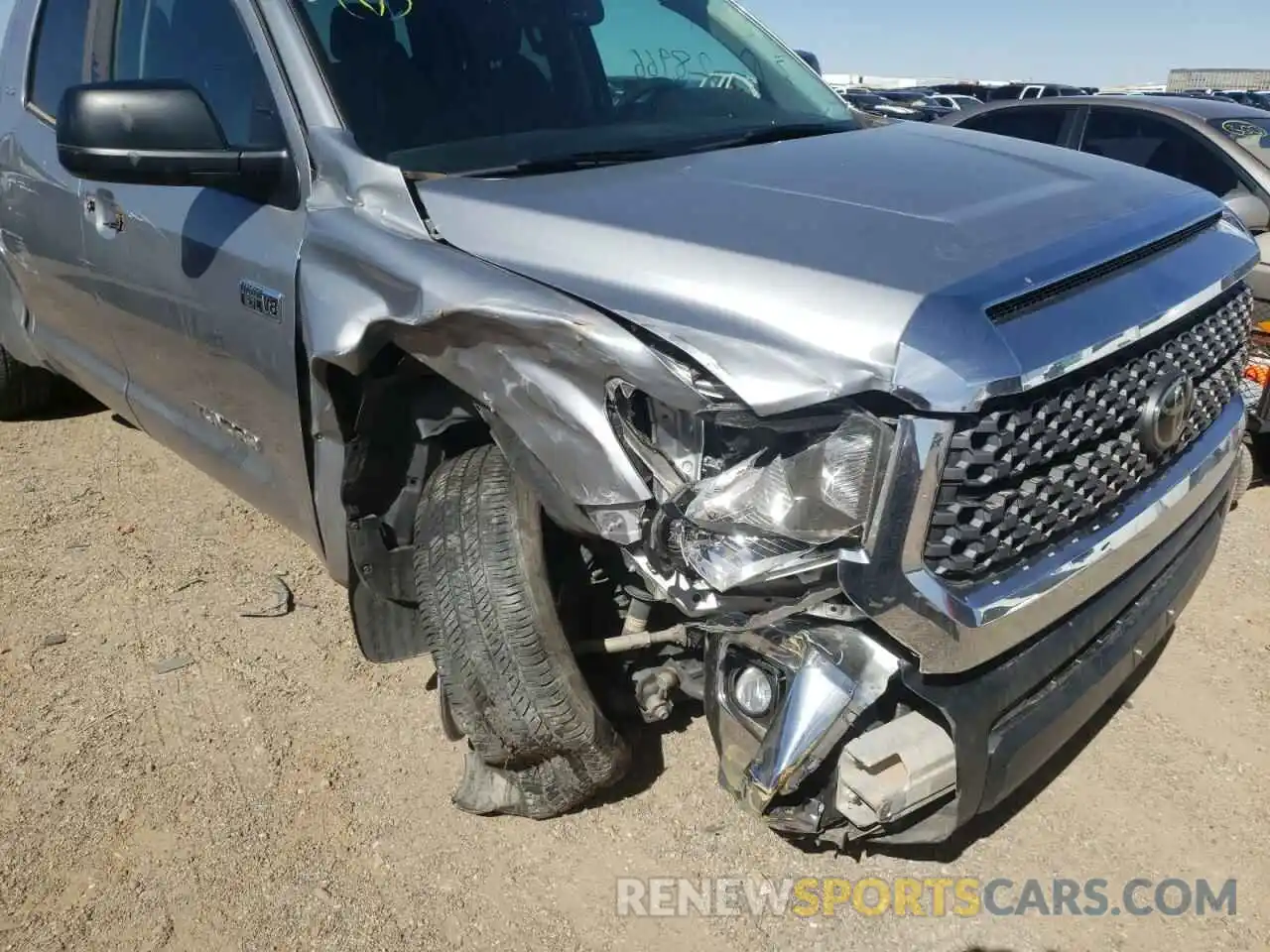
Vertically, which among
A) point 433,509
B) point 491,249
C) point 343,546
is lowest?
point 343,546

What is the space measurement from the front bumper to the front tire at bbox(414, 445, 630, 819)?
37 centimetres

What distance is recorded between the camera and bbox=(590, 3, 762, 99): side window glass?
307 cm

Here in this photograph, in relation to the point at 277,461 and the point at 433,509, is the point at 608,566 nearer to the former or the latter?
the point at 433,509

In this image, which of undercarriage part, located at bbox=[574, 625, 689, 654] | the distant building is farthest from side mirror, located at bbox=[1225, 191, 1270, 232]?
the distant building

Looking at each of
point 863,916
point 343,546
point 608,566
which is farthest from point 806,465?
point 343,546

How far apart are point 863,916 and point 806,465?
1151 millimetres

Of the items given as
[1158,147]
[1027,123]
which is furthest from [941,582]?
[1027,123]

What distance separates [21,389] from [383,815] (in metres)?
3.54

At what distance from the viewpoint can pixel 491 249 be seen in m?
2.10

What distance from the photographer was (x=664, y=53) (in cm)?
319

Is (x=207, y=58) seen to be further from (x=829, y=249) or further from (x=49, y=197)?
(x=829, y=249)

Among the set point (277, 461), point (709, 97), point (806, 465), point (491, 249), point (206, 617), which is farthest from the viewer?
point (206, 617)

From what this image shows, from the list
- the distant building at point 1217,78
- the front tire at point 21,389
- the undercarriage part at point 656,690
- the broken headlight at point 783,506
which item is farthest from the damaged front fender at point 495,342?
the distant building at point 1217,78

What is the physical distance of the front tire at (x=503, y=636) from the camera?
2207 millimetres
